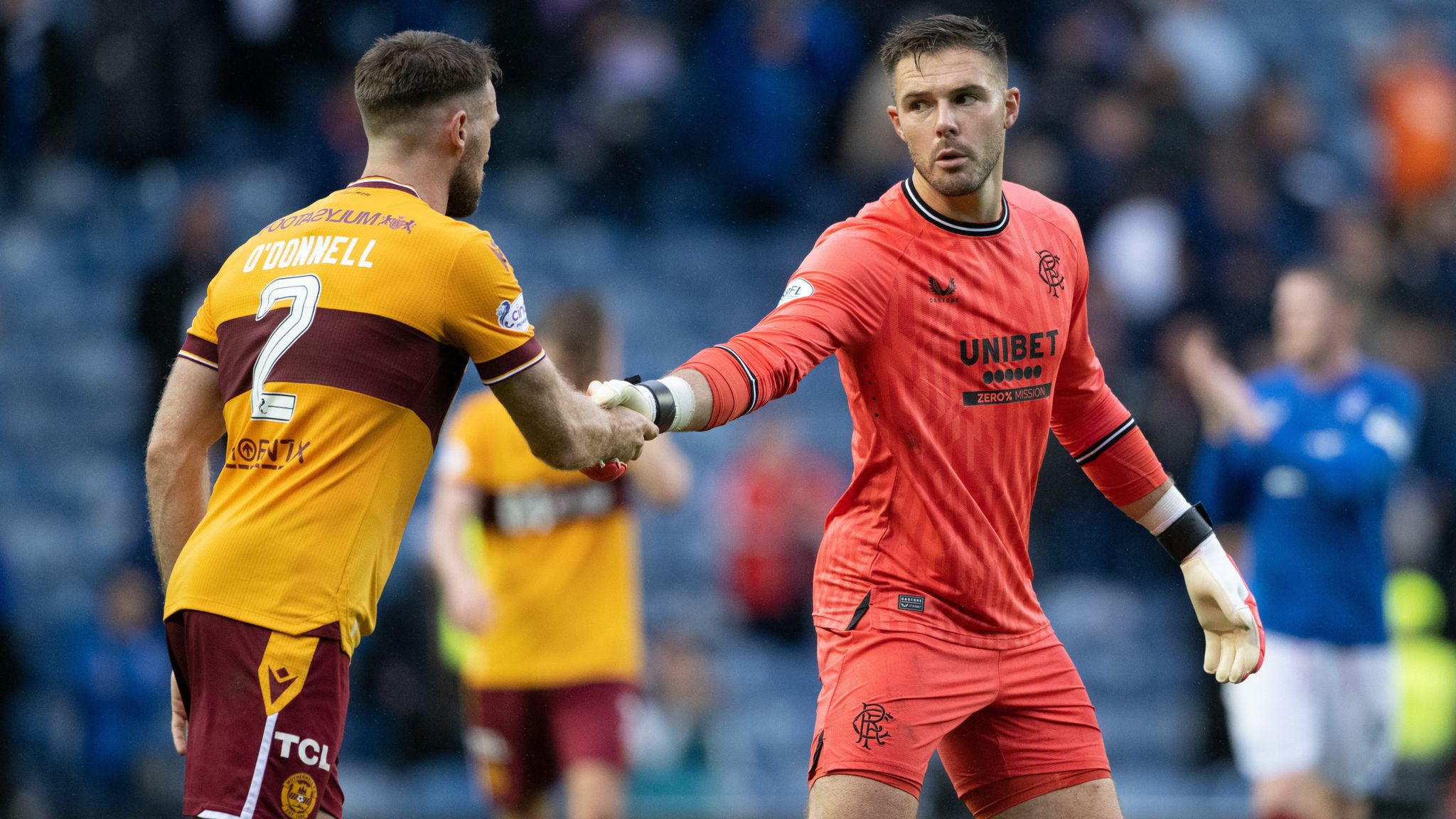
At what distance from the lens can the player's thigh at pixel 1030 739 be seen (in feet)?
15.9

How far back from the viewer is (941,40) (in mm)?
4977

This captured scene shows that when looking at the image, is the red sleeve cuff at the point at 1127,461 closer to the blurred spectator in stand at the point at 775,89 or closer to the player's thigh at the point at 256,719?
the player's thigh at the point at 256,719

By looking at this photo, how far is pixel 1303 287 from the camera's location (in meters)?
8.40

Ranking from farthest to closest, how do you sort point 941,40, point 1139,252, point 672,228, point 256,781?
point 672,228 → point 1139,252 → point 941,40 → point 256,781

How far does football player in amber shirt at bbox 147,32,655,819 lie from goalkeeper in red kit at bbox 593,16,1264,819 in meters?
0.79

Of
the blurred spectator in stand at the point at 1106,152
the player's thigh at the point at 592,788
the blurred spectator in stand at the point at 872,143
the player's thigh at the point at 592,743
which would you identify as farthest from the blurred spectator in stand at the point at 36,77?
the player's thigh at the point at 592,788

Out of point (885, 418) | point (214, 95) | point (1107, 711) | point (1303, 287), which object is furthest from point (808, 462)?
point (885, 418)

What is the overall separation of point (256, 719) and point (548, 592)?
367cm

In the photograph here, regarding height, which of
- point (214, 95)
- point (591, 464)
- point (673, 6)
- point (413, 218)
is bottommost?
point (591, 464)

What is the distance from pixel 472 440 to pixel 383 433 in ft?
12.0

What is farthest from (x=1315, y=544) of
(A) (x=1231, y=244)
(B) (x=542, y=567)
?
(A) (x=1231, y=244)

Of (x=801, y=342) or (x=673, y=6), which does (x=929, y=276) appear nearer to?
(x=801, y=342)

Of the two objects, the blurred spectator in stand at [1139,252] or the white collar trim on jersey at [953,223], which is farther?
the blurred spectator in stand at [1139,252]

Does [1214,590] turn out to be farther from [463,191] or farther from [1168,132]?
[1168,132]
